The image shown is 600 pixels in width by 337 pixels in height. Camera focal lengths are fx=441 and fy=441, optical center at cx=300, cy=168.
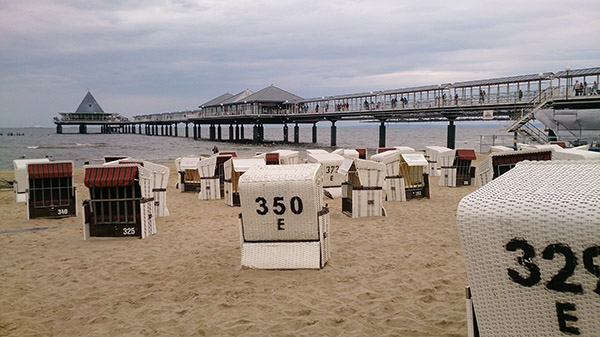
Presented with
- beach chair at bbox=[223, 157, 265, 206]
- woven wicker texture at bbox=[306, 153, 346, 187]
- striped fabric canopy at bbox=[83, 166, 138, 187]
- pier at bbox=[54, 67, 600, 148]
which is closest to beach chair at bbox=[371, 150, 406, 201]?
woven wicker texture at bbox=[306, 153, 346, 187]

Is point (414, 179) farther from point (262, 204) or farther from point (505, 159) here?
point (262, 204)

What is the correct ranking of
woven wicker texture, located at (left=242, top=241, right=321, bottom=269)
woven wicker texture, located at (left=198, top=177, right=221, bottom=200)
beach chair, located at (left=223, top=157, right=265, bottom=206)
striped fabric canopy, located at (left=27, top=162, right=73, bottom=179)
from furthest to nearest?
woven wicker texture, located at (left=198, top=177, right=221, bottom=200) → beach chair, located at (left=223, top=157, right=265, bottom=206) → striped fabric canopy, located at (left=27, top=162, right=73, bottom=179) → woven wicker texture, located at (left=242, top=241, right=321, bottom=269)

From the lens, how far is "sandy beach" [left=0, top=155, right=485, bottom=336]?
5098 millimetres

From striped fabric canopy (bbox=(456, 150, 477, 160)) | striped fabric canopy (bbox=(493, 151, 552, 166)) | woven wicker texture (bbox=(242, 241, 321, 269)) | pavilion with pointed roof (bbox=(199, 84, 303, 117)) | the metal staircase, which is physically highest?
pavilion with pointed roof (bbox=(199, 84, 303, 117))

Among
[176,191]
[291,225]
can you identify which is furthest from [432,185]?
[291,225]

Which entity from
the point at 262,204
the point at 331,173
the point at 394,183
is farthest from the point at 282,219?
the point at 331,173

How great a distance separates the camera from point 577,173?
254 centimetres

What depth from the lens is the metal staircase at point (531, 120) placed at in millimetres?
30328

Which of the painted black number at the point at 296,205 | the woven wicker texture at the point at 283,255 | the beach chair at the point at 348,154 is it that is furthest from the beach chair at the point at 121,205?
the beach chair at the point at 348,154

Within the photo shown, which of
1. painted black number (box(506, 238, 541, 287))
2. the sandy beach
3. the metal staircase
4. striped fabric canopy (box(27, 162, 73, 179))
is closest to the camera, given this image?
painted black number (box(506, 238, 541, 287))

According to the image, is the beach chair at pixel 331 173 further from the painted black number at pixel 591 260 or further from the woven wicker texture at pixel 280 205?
the painted black number at pixel 591 260

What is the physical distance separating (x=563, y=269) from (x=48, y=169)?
12133 millimetres

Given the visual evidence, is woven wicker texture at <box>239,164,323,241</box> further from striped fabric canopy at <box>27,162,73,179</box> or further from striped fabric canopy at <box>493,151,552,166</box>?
striped fabric canopy at <box>27,162,73,179</box>

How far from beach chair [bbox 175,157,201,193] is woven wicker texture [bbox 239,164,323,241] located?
10165 millimetres
